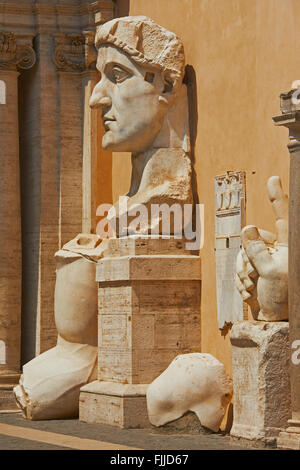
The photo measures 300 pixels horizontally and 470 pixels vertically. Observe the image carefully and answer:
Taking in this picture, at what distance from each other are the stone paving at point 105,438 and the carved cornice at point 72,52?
4327mm

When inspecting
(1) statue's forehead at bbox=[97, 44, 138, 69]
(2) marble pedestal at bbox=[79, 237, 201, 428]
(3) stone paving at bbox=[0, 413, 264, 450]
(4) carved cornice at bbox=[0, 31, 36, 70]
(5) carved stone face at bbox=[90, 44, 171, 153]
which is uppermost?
(4) carved cornice at bbox=[0, 31, 36, 70]

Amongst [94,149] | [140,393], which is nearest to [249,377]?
[140,393]

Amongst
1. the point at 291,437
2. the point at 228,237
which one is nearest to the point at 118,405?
the point at 228,237

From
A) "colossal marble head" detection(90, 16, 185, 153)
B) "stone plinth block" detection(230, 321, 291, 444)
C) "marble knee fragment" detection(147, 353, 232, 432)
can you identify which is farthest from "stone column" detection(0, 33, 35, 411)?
"stone plinth block" detection(230, 321, 291, 444)

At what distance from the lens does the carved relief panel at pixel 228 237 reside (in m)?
12.8

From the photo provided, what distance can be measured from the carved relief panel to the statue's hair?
128 cm

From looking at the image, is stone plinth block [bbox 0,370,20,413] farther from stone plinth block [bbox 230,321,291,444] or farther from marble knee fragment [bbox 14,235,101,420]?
stone plinth block [bbox 230,321,291,444]

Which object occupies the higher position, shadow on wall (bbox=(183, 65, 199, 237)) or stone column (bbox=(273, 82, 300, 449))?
shadow on wall (bbox=(183, 65, 199, 237))

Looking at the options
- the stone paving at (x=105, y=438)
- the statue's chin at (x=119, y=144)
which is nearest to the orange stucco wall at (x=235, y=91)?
the statue's chin at (x=119, y=144)

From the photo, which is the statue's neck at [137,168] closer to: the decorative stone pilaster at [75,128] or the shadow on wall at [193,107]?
the shadow on wall at [193,107]

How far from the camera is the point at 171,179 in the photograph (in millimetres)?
13805

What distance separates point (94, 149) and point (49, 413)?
3.27m

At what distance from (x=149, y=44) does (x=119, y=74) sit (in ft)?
1.35

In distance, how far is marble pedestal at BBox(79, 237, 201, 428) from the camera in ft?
43.4
